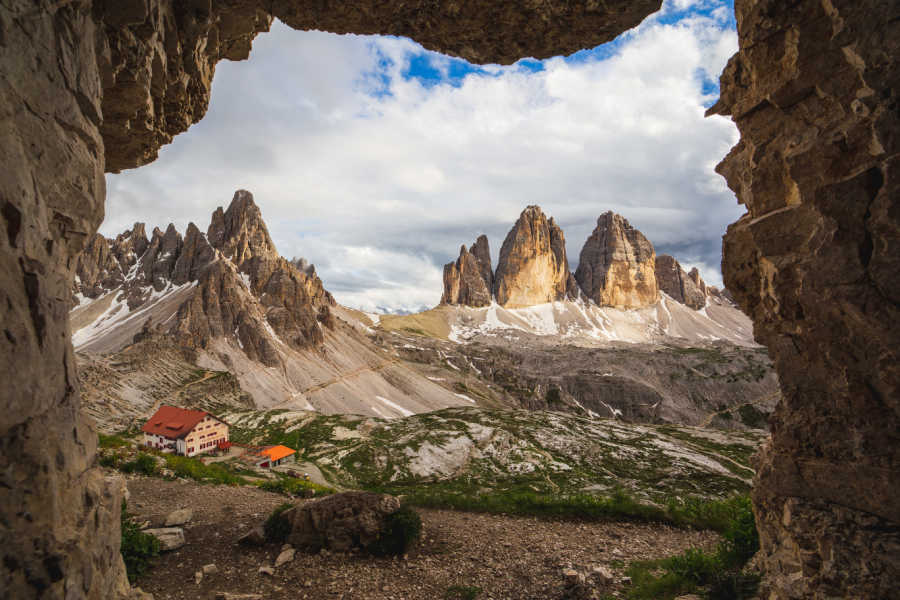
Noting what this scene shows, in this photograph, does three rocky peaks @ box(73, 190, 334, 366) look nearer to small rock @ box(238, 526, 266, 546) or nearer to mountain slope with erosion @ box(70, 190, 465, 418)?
mountain slope with erosion @ box(70, 190, 465, 418)

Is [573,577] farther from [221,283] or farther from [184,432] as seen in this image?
[221,283]

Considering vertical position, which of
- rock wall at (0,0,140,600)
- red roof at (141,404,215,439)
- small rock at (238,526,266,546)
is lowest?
red roof at (141,404,215,439)

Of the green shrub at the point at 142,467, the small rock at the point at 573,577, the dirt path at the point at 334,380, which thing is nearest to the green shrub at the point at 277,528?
the small rock at the point at 573,577

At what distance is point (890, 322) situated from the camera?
4.92 meters

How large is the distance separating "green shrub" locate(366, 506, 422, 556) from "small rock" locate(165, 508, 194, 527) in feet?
19.3

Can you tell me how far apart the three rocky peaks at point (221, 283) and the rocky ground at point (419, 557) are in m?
88.5

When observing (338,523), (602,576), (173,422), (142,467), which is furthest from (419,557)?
(173,422)

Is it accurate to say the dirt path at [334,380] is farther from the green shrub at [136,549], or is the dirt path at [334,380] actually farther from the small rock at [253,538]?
the green shrub at [136,549]

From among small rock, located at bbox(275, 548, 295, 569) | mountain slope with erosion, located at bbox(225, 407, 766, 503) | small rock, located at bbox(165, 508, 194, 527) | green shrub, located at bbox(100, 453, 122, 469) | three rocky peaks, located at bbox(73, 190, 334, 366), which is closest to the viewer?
small rock, located at bbox(275, 548, 295, 569)

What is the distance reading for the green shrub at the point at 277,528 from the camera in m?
10.5

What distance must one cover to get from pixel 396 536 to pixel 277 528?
341cm

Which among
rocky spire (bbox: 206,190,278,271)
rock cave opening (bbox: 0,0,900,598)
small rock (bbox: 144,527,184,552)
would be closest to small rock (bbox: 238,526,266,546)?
small rock (bbox: 144,527,184,552)

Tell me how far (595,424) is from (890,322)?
4468 centimetres

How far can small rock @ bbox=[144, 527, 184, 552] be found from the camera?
959cm
